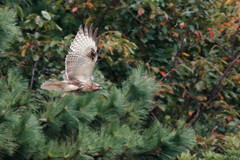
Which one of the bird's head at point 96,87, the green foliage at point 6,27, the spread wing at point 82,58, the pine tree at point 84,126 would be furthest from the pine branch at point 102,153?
the green foliage at point 6,27

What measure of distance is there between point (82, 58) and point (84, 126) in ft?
2.32

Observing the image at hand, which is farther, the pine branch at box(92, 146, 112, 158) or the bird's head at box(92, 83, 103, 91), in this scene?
the bird's head at box(92, 83, 103, 91)

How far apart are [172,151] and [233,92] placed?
6.70 ft

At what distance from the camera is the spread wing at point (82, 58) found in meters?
4.64

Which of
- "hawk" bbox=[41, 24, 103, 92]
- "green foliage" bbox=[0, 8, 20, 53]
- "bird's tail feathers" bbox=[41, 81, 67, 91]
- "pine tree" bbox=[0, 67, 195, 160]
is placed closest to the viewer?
"pine tree" bbox=[0, 67, 195, 160]

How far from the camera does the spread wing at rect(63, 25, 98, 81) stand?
4641 millimetres

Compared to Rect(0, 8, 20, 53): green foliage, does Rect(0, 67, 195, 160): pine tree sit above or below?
below

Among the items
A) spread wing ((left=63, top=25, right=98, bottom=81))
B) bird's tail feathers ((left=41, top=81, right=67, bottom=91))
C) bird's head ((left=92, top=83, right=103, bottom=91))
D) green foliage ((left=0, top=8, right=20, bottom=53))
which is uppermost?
green foliage ((left=0, top=8, right=20, bottom=53))

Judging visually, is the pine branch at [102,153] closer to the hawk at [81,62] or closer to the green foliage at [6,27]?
the hawk at [81,62]

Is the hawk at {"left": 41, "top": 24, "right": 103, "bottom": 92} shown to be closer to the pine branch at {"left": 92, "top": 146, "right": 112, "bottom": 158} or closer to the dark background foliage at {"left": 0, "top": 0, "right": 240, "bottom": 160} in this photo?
the dark background foliage at {"left": 0, "top": 0, "right": 240, "bottom": 160}

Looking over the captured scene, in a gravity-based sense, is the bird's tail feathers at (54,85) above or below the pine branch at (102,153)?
above

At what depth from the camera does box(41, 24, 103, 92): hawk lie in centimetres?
459

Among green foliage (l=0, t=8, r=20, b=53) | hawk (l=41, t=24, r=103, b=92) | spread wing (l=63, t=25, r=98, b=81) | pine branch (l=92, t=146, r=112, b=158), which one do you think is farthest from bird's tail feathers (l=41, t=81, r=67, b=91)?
pine branch (l=92, t=146, r=112, b=158)

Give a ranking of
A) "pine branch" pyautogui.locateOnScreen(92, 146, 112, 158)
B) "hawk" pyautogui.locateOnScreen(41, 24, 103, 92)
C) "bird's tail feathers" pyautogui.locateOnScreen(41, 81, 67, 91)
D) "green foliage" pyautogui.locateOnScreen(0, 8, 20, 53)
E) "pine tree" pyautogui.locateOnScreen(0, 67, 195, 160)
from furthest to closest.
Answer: "hawk" pyautogui.locateOnScreen(41, 24, 103, 92) < "bird's tail feathers" pyautogui.locateOnScreen(41, 81, 67, 91) < "green foliage" pyautogui.locateOnScreen(0, 8, 20, 53) < "pine branch" pyautogui.locateOnScreen(92, 146, 112, 158) < "pine tree" pyautogui.locateOnScreen(0, 67, 195, 160)
